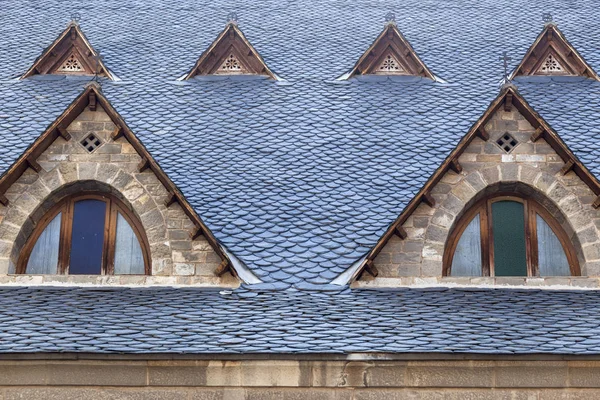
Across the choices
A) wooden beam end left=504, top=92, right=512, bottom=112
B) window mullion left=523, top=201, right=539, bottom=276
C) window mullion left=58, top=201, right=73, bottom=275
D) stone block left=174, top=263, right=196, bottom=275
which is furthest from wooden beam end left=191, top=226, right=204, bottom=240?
wooden beam end left=504, top=92, right=512, bottom=112

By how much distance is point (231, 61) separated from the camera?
17.0 m

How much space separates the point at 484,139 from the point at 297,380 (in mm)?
4285

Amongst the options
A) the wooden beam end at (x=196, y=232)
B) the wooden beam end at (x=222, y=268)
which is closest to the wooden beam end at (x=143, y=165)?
the wooden beam end at (x=196, y=232)

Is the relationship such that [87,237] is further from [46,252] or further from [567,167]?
[567,167]

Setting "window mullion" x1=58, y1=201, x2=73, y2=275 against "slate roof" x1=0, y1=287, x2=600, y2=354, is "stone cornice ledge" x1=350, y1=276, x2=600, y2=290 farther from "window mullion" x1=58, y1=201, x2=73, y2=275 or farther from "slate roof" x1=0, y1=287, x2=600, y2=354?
"window mullion" x1=58, y1=201, x2=73, y2=275

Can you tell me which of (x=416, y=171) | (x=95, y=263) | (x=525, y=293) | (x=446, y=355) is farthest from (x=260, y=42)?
(x=446, y=355)

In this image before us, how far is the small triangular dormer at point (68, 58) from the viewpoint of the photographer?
16.7 meters

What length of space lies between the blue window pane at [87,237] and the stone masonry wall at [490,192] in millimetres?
3495

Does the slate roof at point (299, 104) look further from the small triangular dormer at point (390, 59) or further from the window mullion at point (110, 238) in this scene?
the window mullion at point (110, 238)

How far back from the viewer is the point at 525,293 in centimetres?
1221

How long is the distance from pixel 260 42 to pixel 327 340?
29.3ft

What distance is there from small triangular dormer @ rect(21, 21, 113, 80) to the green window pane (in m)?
7.39

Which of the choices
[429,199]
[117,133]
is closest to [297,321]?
[429,199]

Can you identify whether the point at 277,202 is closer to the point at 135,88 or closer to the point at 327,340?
the point at 327,340
